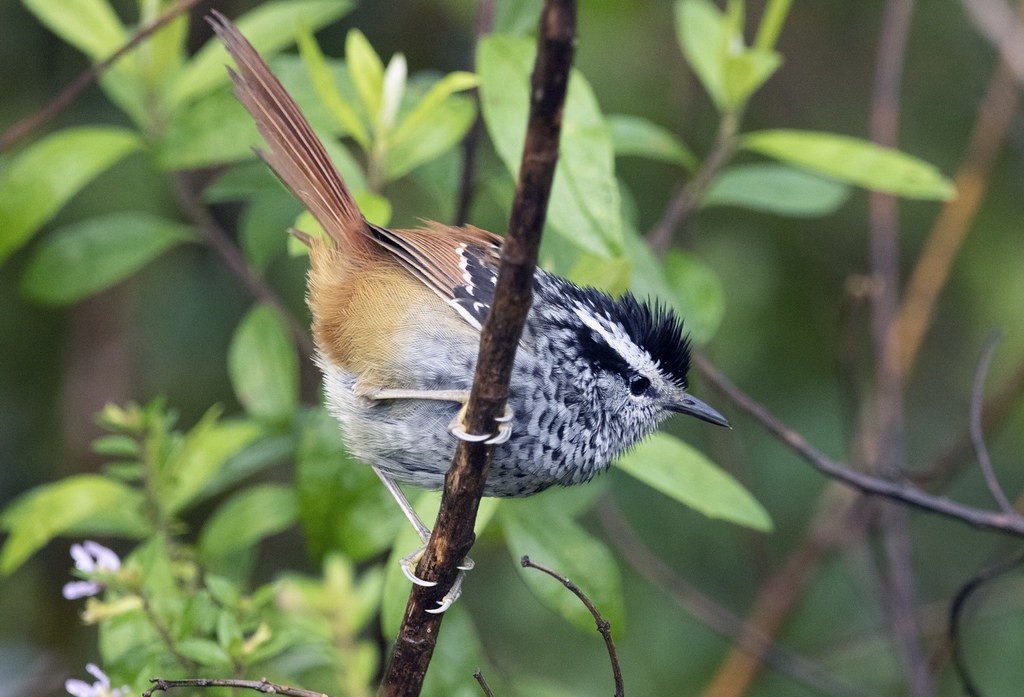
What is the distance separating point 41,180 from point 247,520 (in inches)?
44.8

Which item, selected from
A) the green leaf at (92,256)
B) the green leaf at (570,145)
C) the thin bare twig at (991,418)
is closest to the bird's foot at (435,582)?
the green leaf at (570,145)

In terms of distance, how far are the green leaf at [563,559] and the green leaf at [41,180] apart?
154 cm

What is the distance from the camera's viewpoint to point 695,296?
337cm

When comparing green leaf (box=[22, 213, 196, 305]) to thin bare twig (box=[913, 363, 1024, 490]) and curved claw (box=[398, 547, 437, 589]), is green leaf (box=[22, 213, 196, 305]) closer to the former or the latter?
curved claw (box=[398, 547, 437, 589])

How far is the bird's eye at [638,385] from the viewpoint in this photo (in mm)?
2912

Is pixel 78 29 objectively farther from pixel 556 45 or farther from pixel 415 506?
pixel 556 45

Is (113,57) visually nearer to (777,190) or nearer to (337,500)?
(337,500)

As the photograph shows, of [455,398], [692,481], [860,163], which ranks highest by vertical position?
[860,163]

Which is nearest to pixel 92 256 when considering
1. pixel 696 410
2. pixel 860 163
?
pixel 696 410

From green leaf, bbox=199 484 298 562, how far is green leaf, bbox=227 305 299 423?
0.25m

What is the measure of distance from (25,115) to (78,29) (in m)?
1.65

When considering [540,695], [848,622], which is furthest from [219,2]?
[848,622]

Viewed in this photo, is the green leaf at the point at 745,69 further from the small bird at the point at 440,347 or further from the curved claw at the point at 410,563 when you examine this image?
the curved claw at the point at 410,563

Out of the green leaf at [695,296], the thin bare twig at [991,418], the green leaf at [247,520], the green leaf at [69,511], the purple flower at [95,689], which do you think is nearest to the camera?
the purple flower at [95,689]
